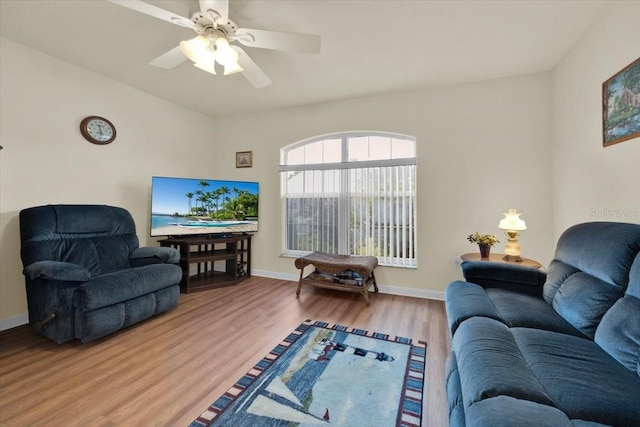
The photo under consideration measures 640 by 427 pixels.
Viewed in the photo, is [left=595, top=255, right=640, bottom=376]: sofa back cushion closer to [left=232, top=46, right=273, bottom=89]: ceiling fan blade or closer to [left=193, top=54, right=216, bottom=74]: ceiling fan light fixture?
[left=232, top=46, right=273, bottom=89]: ceiling fan blade

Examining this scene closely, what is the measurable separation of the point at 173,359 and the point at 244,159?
3.02m

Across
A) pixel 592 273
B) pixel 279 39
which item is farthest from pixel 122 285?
pixel 592 273

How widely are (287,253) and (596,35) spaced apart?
3.88 m

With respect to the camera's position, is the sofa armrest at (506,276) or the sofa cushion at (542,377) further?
the sofa armrest at (506,276)

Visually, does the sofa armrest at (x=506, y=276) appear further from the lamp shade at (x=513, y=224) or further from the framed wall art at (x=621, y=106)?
the framed wall art at (x=621, y=106)

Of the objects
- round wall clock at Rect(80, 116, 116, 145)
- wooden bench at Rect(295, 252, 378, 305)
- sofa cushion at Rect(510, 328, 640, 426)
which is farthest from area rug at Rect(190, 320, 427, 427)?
round wall clock at Rect(80, 116, 116, 145)

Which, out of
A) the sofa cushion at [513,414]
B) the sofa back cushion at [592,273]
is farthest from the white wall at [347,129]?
the sofa cushion at [513,414]

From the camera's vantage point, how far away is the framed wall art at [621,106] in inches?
65.4

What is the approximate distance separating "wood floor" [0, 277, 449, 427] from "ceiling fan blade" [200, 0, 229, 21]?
91.8 inches

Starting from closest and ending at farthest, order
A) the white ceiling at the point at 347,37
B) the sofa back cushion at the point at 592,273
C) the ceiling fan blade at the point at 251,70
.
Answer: the sofa back cushion at the point at 592,273, the white ceiling at the point at 347,37, the ceiling fan blade at the point at 251,70

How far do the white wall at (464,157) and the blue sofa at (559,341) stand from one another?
1.05 meters

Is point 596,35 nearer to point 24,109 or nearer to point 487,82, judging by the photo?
point 487,82

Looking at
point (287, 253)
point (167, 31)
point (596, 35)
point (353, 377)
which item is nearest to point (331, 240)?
point (287, 253)

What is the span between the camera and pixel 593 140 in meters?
2.09
